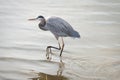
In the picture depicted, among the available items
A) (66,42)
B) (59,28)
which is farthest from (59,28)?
(66,42)

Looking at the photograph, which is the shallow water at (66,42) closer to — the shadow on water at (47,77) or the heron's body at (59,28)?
the shadow on water at (47,77)

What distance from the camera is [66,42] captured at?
2.77 meters

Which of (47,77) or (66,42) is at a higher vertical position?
(66,42)

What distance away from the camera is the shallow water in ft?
7.55

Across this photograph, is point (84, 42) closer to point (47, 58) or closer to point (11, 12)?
point (47, 58)

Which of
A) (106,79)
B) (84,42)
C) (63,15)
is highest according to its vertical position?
(63,15)

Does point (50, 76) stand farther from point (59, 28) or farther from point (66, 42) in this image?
point (66, 42)

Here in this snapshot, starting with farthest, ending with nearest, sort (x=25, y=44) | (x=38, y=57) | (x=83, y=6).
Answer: (x=83, y=6) < (x=25, y=44) < (x=38, y=57)

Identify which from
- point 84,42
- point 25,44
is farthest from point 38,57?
point 84,42

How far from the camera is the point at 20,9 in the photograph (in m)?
3.62

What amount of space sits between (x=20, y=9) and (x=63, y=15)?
0.48 metres

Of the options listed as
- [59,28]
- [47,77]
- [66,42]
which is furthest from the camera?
[66,42]

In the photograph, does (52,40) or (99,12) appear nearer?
(52,40)

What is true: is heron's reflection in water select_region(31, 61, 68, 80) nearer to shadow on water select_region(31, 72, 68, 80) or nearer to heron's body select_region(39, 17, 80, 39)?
shadow on water select_region(31, 72, 68, 80)
